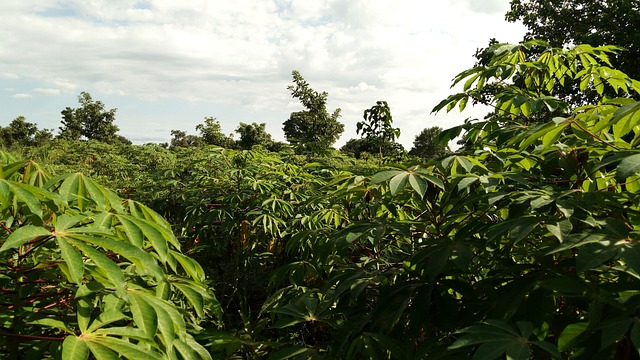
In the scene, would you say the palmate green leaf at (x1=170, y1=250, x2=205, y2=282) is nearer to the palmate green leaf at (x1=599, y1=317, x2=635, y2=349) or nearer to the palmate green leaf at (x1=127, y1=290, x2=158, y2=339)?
the palmate green leaf at (x1=127, y1=290, x2=158, y2=339)

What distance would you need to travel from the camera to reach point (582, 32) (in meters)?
11.6

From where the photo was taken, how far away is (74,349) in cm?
97

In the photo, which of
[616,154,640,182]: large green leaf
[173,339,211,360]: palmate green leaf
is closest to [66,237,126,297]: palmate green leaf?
[173,339,211,360]: palmate green leaf

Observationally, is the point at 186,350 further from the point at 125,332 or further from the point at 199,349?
the point at 125,332

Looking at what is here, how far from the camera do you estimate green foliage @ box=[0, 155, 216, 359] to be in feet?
3.28

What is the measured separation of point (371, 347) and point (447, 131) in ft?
3.59

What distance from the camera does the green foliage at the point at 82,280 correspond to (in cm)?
100

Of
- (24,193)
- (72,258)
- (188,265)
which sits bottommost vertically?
(188,265)

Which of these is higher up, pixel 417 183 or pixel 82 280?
pixel 417 183

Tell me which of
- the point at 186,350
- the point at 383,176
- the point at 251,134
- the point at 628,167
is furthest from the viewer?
the point at 251,134

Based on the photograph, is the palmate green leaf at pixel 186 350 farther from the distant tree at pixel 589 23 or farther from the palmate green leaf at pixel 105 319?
the distant tree at pixel 589 23

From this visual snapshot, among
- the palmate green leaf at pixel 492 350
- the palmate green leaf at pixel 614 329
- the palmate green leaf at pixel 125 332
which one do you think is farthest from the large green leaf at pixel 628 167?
the palmate green leaf at pixel 125 332

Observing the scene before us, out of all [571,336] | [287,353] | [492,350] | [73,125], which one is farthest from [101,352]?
[73,125]

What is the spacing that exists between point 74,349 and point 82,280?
314 millimetres
